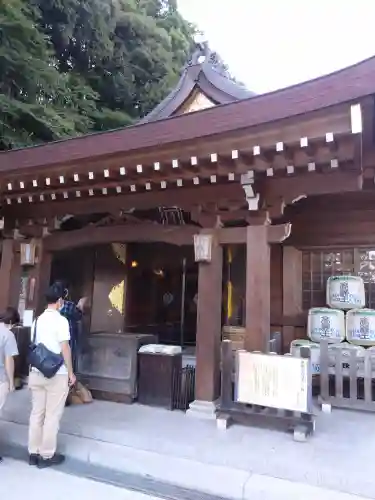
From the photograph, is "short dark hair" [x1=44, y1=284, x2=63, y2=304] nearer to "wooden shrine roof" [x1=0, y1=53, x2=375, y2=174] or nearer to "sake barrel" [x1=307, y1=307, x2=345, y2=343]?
"wooden shrine roof" [x1=0, y1=53, x2=375, y2=174]

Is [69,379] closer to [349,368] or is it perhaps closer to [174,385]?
[174,385]

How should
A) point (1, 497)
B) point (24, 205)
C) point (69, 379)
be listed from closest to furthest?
point (1, 497), point (69, 379), point (24, 205)

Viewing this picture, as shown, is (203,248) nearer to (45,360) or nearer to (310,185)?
(310,185)

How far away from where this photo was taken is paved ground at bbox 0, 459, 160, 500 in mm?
2799

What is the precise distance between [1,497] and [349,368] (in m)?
3.89

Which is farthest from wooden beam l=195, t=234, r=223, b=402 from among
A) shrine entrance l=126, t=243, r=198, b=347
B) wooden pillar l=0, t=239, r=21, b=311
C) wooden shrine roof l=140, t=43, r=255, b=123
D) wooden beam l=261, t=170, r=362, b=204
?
wooden shrine roof l=140, t=43, r=255, b=123

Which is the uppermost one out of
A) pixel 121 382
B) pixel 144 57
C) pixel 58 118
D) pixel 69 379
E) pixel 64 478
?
pixel 144 57

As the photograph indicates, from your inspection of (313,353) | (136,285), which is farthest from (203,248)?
(136,285)

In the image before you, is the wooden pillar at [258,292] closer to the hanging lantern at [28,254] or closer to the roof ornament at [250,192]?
the roof ornament at [250,192]

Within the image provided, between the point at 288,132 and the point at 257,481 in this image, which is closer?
the point at 257,481

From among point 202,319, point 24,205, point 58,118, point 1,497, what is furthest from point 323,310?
point 58,118

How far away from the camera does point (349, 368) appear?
15.7 ft

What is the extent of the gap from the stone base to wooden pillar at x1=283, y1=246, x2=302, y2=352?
210 centimetres

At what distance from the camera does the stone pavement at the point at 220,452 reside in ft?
9.50
